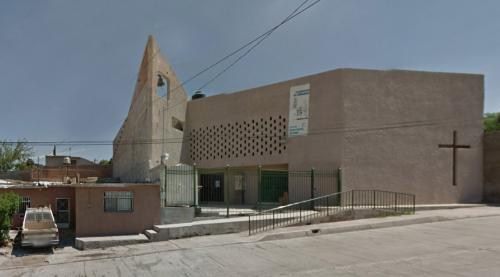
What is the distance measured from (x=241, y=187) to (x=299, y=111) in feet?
19.5

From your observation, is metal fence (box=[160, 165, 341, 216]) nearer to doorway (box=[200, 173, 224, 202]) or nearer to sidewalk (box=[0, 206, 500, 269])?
doorway (box=[200, 173, 224, 202])

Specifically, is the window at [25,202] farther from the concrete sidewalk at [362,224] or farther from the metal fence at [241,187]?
the concrete sidewalk at [362,224]


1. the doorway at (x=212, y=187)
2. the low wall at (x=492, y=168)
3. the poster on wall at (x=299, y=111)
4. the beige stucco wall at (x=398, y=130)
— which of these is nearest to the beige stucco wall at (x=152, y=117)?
the doorway at (x=212, y=187)

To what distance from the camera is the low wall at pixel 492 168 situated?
2219cm

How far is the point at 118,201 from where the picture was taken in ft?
51.7

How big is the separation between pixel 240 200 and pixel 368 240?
14.0 meters

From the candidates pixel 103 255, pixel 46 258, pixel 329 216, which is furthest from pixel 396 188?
pixel 46 258

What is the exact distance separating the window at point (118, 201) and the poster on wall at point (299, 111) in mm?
10575

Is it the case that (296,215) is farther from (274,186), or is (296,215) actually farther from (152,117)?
(152,117)

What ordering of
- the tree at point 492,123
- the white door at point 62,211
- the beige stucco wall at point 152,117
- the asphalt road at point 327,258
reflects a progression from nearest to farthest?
the asphalt road at point 327,258
the white door at point 62,211
the beige stucco wall at point 152,117
the tree at point 492,123

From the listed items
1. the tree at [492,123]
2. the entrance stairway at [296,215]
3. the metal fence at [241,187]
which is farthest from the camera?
the tree at [492,123]

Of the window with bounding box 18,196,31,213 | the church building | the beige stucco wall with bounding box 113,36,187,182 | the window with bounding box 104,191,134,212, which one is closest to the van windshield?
the window with bounding box 104,191,134,212

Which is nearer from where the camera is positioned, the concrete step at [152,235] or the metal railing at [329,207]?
the concrete step at [152,235]

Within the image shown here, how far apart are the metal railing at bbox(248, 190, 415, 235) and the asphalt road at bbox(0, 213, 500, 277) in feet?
7.57
